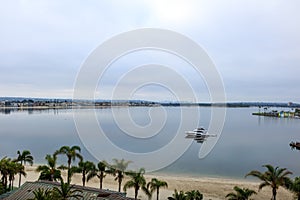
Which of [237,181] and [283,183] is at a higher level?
[283,183]

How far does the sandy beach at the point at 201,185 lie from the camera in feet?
83.1

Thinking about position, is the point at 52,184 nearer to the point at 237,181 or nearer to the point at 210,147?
the point at 237,181

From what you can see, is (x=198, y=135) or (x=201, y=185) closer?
(x=201, y=185)

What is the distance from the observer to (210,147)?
5766cm

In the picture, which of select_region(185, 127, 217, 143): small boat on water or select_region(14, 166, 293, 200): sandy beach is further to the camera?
select_region(185, 127, 217, 143): small boat on water

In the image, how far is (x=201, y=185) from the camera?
93.9 ft

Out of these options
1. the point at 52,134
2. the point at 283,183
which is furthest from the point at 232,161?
the point at 52,134

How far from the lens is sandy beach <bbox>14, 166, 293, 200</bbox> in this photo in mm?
25328

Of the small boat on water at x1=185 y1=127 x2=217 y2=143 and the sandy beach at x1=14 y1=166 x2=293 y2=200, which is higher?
the small boat on water at x1=185 y1=127 x2=217 y2=143

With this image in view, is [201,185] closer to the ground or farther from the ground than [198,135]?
closer to the ground

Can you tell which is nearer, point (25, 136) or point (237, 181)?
point (237, 181)

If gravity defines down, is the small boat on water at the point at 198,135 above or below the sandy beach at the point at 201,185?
above

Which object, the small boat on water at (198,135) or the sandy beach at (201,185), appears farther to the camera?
the small boat on water at (198,135)

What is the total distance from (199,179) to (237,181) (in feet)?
15.0
